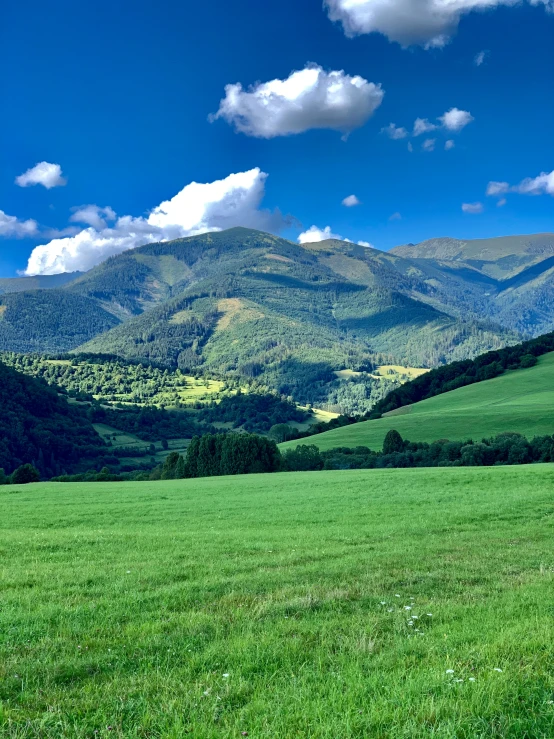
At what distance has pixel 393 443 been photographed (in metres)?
88.1

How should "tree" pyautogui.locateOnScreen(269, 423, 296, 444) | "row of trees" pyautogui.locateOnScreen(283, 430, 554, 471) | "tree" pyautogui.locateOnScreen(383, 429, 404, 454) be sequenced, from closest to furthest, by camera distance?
"row of trees" pyautogui.locateOnScreen(283, 430, 554, 471) < "tree" pyautogui.locateOnScreen(383, 429, 404, 454) < "tree" pyautogui.locateOnScreen(269, 423, 296, 444)

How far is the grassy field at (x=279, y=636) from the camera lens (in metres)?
5.75

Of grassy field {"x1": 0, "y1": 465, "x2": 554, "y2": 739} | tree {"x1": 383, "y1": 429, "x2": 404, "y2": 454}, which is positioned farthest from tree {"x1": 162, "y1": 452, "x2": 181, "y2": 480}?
grassy field {"x1": 0, "y1": 465, "x2": 554, "y2": 739}

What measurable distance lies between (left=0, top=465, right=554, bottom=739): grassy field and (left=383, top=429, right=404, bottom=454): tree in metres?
69.6

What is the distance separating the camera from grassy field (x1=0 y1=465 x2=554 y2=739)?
226 inches

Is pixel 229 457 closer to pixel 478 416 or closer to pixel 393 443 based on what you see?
pixel 393 443

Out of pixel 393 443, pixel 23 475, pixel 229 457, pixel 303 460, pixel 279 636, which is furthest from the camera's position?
pixel 303 460

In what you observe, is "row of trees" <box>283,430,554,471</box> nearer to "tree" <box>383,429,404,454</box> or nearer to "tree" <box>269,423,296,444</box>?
"tree" <box>383,429,404,454</box>

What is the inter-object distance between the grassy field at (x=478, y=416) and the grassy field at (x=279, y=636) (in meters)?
76.1

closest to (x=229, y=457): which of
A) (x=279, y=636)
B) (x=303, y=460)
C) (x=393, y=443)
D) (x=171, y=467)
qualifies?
(x=303, y=460)

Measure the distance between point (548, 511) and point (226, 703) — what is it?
72.9ft

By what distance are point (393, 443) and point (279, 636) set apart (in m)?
82.6

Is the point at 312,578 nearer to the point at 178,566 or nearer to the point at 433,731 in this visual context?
the point at 178,566

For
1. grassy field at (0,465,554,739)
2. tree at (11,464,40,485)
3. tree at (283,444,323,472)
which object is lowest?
tree at (283,444,323,472)
